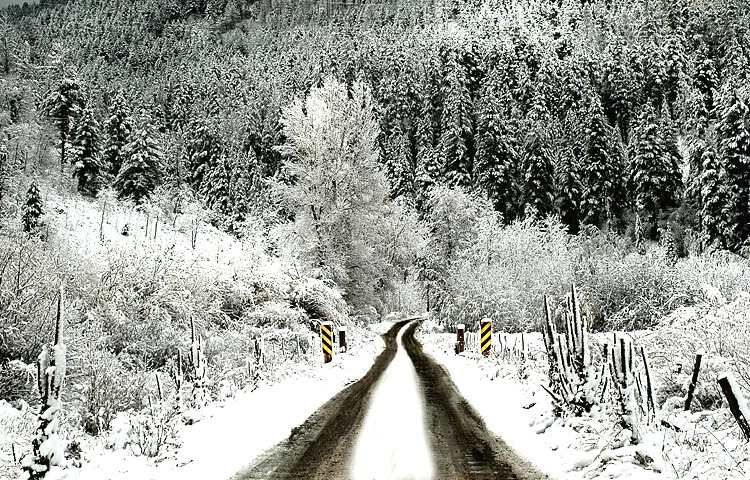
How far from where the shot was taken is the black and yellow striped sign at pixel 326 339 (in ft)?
55.6

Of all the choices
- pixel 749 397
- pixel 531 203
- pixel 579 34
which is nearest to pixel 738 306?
pixel 749 397

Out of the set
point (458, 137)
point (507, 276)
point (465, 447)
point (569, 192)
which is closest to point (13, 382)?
point (465, 447)

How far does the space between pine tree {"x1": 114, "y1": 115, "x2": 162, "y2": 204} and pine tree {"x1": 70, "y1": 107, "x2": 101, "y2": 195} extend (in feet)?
8.12

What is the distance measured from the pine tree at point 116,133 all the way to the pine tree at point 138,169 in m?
4.15

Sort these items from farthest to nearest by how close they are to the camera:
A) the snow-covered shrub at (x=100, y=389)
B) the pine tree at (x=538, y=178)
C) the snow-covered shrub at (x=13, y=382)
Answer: the pine tree at (x=538, y=178) < the snow-covered shrub at (x=13, y=382) < the snow-covered shrub at (x=100, y=389)

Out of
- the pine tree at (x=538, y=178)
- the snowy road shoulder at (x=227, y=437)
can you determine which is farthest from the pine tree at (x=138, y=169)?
the snowy road shoulder at (x=227, y=437)

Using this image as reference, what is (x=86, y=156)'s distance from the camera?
61750 millimetres

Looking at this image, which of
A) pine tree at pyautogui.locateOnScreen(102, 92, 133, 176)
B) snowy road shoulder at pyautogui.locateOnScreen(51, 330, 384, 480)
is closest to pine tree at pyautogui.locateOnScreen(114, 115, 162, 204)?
pine tree at pyautogui.locateOnScreen(102, 92, 133, 176)

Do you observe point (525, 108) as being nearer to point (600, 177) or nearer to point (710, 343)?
point (600, 177)

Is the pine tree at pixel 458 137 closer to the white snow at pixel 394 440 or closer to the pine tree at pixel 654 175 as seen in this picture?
the pine tree at pixel 654 175

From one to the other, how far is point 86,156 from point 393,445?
211 ft

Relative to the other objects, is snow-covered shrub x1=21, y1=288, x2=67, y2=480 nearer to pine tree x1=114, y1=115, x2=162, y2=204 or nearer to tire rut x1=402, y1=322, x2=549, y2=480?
tire rut x1=402, y1=322, x2=549, y2=480

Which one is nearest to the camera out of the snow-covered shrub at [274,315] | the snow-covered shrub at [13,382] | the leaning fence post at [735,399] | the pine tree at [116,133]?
the leaning fence post at [735,399]

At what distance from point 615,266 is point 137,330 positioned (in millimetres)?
20136
